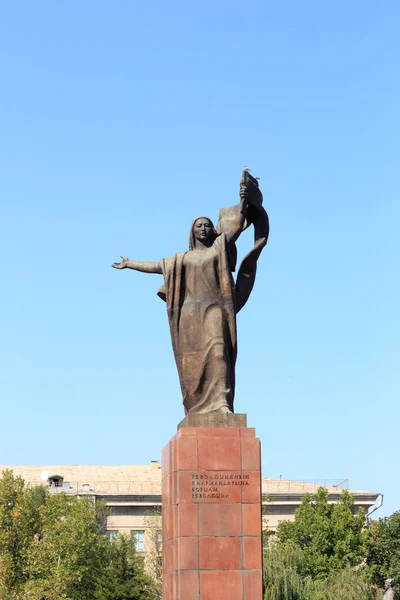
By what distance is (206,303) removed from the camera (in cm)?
1766

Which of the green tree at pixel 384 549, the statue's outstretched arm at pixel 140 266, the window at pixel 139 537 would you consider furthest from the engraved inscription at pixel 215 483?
the window at pixel 139 537

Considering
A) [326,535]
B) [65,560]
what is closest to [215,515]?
[65,560]

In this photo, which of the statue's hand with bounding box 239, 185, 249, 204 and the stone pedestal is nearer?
the stone pedestal

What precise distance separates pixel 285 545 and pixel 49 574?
50.7 feet

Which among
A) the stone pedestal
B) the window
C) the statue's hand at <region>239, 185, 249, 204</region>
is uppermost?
the window

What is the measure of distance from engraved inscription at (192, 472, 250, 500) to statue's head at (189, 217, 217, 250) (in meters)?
3.79

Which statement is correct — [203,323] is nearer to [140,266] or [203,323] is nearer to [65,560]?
[140,266]

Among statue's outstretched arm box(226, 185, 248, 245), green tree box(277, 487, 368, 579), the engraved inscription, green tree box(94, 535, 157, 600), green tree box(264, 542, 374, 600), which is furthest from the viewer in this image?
green tree box(277, 487, 368, 579)

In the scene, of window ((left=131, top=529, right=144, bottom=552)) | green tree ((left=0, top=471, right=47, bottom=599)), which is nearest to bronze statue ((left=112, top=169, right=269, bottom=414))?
green tree ((left=0, top=471, right=47, bottom=599))

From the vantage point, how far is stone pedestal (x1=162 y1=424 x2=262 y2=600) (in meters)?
16.0

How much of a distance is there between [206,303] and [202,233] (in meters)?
1.17

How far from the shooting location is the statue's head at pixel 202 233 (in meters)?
18.0

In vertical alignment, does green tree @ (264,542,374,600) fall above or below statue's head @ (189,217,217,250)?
below

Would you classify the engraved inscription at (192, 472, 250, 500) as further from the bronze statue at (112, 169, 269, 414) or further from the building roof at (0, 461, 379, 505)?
the building roof at (0, 461, 379, 505)
